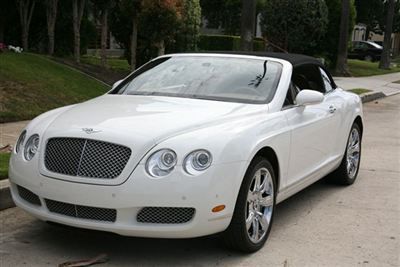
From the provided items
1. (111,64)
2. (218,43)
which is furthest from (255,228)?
(218,43)

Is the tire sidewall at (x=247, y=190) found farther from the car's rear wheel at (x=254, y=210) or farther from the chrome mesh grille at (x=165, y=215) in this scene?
the chrome mesh grille at (x=165, y=215)

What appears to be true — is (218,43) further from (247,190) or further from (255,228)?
(247,190)

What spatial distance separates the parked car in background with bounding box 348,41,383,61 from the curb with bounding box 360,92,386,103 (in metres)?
27.5

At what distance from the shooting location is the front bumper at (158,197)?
13.1 feet

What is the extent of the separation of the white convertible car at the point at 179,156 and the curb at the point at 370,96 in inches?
503

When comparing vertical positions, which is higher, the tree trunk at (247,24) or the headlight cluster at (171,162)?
the tree trunk at (247,24)

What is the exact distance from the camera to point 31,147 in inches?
178

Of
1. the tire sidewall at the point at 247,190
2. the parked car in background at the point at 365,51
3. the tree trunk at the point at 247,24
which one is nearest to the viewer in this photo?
the tire sidewall at the point at 247,190

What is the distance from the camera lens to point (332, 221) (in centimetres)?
557

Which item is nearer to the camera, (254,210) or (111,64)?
(254,210)

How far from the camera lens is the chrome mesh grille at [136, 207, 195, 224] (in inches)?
160

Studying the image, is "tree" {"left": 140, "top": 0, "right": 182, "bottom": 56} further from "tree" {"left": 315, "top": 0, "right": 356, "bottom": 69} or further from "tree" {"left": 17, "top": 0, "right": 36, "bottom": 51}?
"tree" {"left": 315, "top": 0, "right": 356, "bottom": 69}

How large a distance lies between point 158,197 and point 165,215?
17 cm

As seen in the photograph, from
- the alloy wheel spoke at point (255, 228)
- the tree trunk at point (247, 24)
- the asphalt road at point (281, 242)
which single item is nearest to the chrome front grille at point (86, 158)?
the asphalt road at point (281, 242)
